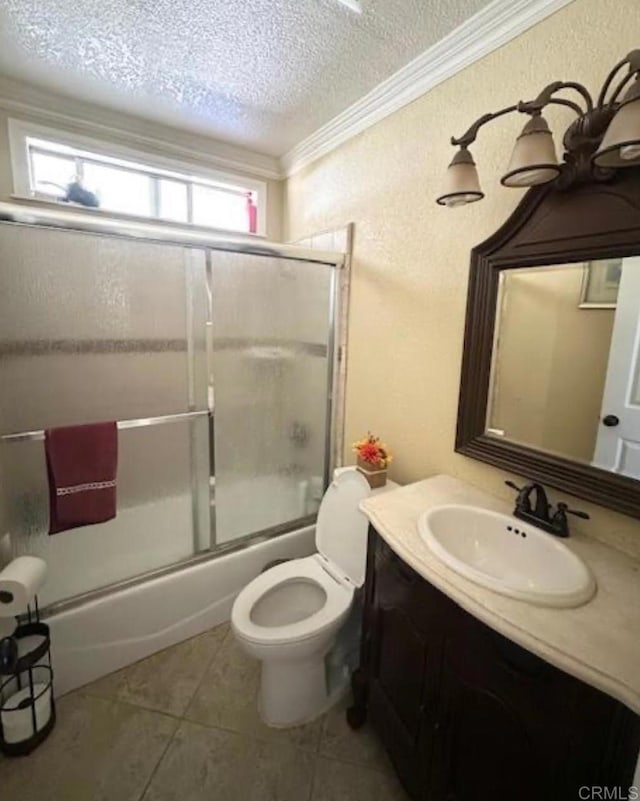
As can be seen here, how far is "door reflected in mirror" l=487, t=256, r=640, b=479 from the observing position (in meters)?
1.07

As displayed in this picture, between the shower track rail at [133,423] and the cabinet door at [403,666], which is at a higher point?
the shower track rail at [133,423]

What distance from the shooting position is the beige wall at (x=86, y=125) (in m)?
1.79

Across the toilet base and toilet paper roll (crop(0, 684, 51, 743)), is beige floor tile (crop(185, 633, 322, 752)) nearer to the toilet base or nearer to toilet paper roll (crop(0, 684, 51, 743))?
the toilet base

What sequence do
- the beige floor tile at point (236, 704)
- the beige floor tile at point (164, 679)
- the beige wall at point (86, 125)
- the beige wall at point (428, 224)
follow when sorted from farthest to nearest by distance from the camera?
the beige wall at point (86, 125) → the beige floor tile at point (164, 679) → the beige floor tile at point (236, 704) → the beige wall at point (428, 224)

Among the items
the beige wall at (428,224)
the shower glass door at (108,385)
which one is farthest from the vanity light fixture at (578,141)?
the shower glass door at (108,385)

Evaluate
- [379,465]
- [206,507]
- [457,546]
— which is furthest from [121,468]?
[457,546]

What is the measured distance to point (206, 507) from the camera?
2.01 meters

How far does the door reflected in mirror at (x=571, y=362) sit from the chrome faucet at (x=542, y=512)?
15cm

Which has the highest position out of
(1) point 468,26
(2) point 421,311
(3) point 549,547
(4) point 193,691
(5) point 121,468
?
(1) point 468,26

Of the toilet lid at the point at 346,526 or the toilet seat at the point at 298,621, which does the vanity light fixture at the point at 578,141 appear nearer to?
the toilet lid at the point at 346,526

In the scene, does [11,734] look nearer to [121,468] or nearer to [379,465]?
[121,468]

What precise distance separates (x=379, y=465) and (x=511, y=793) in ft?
3.37

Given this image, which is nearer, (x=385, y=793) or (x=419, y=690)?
(x=419, y=690)

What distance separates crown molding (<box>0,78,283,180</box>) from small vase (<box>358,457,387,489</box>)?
6.49 ft
